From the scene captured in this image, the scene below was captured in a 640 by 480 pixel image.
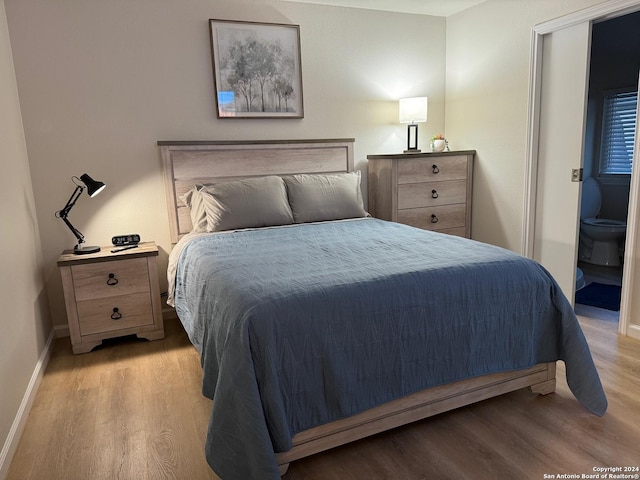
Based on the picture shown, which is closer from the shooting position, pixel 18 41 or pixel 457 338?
pixel 457 338

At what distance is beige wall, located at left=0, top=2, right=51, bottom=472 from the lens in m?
1.91

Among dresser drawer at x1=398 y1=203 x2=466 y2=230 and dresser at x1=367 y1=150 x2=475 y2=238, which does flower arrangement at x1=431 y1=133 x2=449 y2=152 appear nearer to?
dresser at x1=367 y1=150 x2=475 y2=238

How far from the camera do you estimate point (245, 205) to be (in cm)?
298

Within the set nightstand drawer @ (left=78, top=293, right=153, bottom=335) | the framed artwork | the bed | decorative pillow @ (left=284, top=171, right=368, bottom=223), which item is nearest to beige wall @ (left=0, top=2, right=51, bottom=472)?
nightstand drawer @ (left=78, top=293, right=153, bottom=335)

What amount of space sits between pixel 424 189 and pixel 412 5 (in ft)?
5.04

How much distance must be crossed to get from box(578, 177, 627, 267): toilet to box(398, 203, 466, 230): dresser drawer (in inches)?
47.4

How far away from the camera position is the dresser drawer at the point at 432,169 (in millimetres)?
3553

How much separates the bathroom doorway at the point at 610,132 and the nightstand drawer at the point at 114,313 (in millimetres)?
3649

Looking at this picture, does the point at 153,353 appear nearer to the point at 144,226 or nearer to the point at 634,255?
the point at 144,226

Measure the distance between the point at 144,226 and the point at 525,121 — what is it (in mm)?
2962

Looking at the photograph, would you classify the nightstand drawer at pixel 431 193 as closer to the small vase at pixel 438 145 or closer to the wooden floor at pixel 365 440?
the small vase at pixel 438 145

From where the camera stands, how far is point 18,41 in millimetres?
2818

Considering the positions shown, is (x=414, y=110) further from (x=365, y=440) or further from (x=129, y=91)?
(x=365, y=440)

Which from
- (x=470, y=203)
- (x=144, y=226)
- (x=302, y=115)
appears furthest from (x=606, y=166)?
(x=144, y=226)
